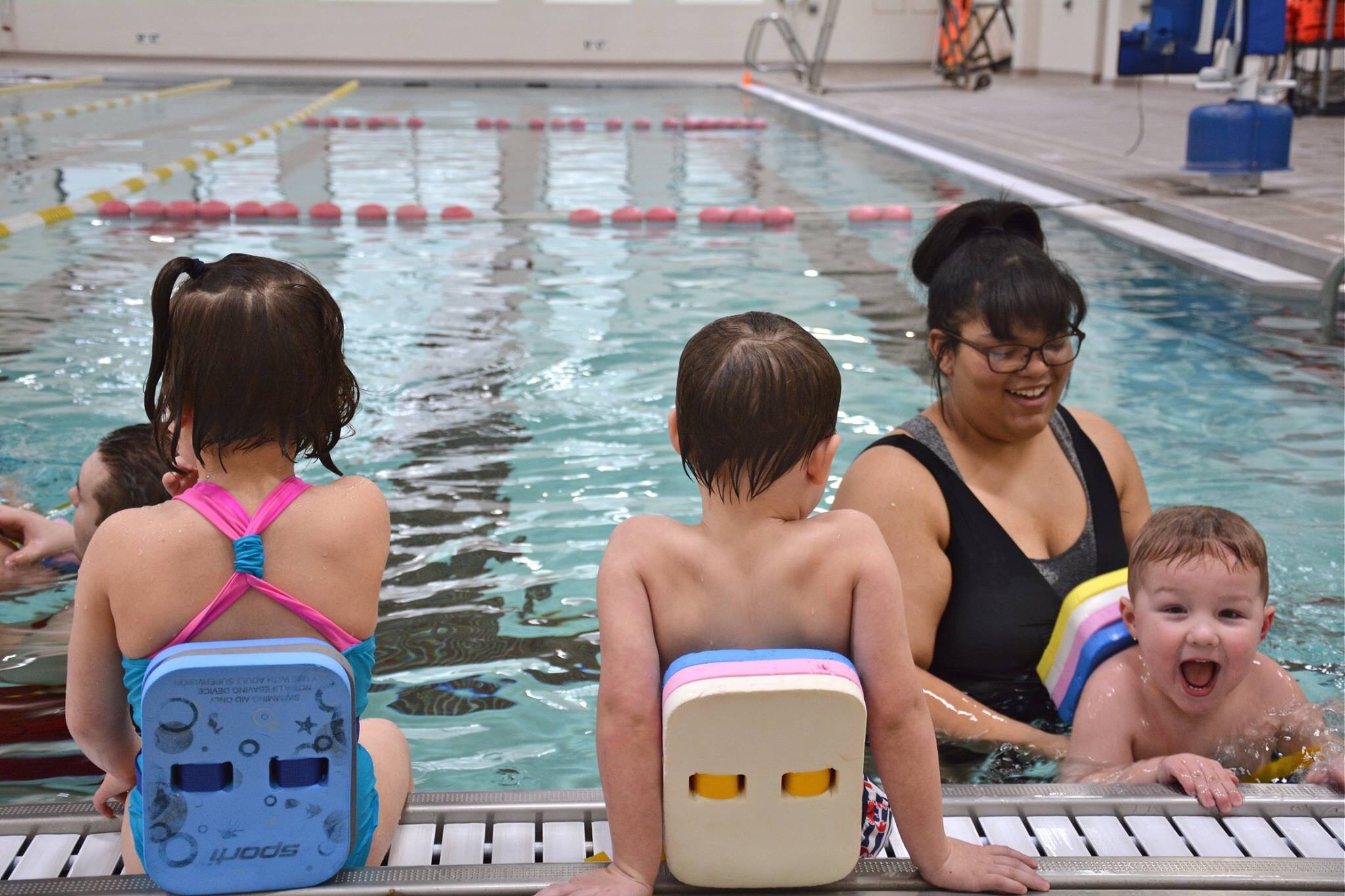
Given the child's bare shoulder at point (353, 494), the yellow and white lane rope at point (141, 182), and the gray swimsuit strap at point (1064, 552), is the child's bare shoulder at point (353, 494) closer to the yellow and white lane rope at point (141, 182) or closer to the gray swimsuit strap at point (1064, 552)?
the gray swimsuit strap at point (1064, 552)

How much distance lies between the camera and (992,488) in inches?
97.0

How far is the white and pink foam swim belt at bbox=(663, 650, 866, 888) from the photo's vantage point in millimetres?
1434

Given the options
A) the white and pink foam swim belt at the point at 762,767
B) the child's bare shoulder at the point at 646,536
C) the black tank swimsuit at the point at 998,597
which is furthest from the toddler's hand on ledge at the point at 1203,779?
the child's bare shoulder at the point at 646,536

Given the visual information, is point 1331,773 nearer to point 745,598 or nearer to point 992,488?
point 992,488

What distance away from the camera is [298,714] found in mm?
1518

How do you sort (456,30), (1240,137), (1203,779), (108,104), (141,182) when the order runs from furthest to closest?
(456,30)
(108,104)
(141,182)
(1240,137)
(1203,779)

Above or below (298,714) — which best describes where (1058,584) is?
below

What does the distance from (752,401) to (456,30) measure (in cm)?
2512

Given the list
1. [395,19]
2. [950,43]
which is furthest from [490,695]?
[395,19]

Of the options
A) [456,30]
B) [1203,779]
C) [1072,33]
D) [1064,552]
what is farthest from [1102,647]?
[456,30]

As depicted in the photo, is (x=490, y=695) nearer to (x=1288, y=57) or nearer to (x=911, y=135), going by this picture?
(x=911, y=135)

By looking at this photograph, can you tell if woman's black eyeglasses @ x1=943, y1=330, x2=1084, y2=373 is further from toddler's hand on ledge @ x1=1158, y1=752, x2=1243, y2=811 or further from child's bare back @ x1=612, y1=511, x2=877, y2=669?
child's bare back @ x1=612, y1=511, x2=877, y2=669

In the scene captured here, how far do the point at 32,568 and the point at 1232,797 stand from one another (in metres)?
2.70

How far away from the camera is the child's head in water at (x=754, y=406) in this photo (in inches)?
58.2
